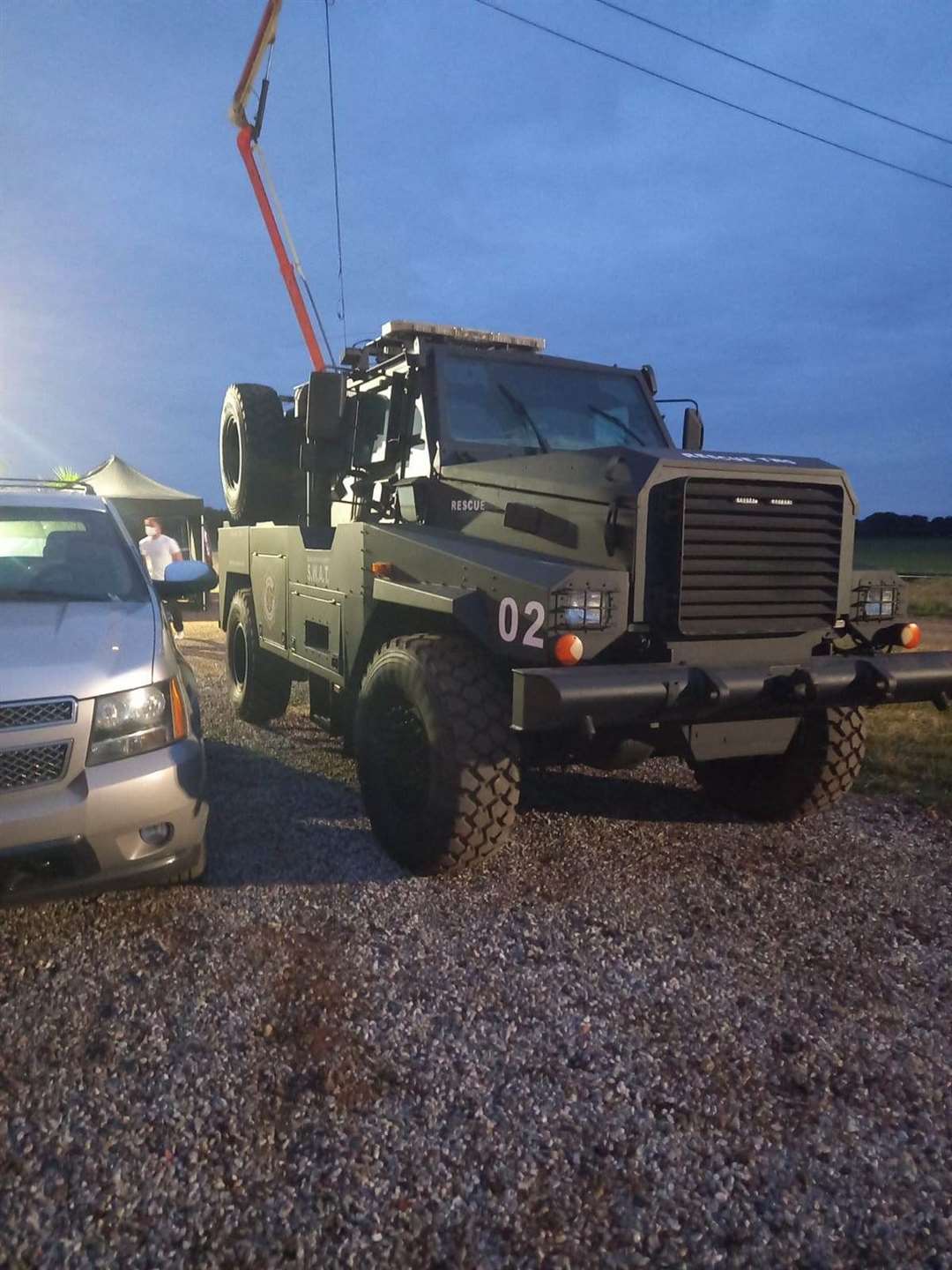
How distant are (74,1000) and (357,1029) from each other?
37.6 inches

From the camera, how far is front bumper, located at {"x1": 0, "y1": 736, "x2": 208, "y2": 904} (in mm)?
3182

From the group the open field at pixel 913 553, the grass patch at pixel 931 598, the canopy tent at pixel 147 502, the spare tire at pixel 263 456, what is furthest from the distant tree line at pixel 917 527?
the spare tire at pixel 263 456

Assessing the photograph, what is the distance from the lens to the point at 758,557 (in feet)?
13.7

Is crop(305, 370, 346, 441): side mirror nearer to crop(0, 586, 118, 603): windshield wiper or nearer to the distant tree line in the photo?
crop(0, 586, 118, 603): windshield wiper

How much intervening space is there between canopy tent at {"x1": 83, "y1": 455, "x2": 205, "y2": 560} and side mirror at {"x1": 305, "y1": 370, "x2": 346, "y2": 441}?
1591cm

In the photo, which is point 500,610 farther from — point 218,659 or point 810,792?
point 218,659

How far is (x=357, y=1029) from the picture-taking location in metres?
3.00

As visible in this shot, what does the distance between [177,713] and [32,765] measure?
590 millimetres

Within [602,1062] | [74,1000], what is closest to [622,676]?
[602,1062]

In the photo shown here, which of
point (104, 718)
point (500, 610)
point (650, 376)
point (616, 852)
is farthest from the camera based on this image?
point (650, 376)

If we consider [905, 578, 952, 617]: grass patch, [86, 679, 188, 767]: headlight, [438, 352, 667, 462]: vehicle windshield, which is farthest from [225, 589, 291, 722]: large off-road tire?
[905, 578, 952, 617]: grass patch

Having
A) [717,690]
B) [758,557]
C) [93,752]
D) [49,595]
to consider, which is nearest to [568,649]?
[717,690]

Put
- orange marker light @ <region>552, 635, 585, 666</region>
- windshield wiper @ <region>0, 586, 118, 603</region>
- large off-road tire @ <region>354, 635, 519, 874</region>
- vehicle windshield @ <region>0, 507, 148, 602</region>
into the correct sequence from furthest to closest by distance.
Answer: vehicle windshield @ <region>0, 507, 148, 602</region> → windshield wiper @ <region>0, 586, 118, 603</region> → large off-road tire @ <region>354, 635, 519, 874</region> → orange marker light @ <region>552, 635, 585, 666</region>

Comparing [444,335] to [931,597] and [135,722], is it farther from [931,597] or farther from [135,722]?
[931,597]
